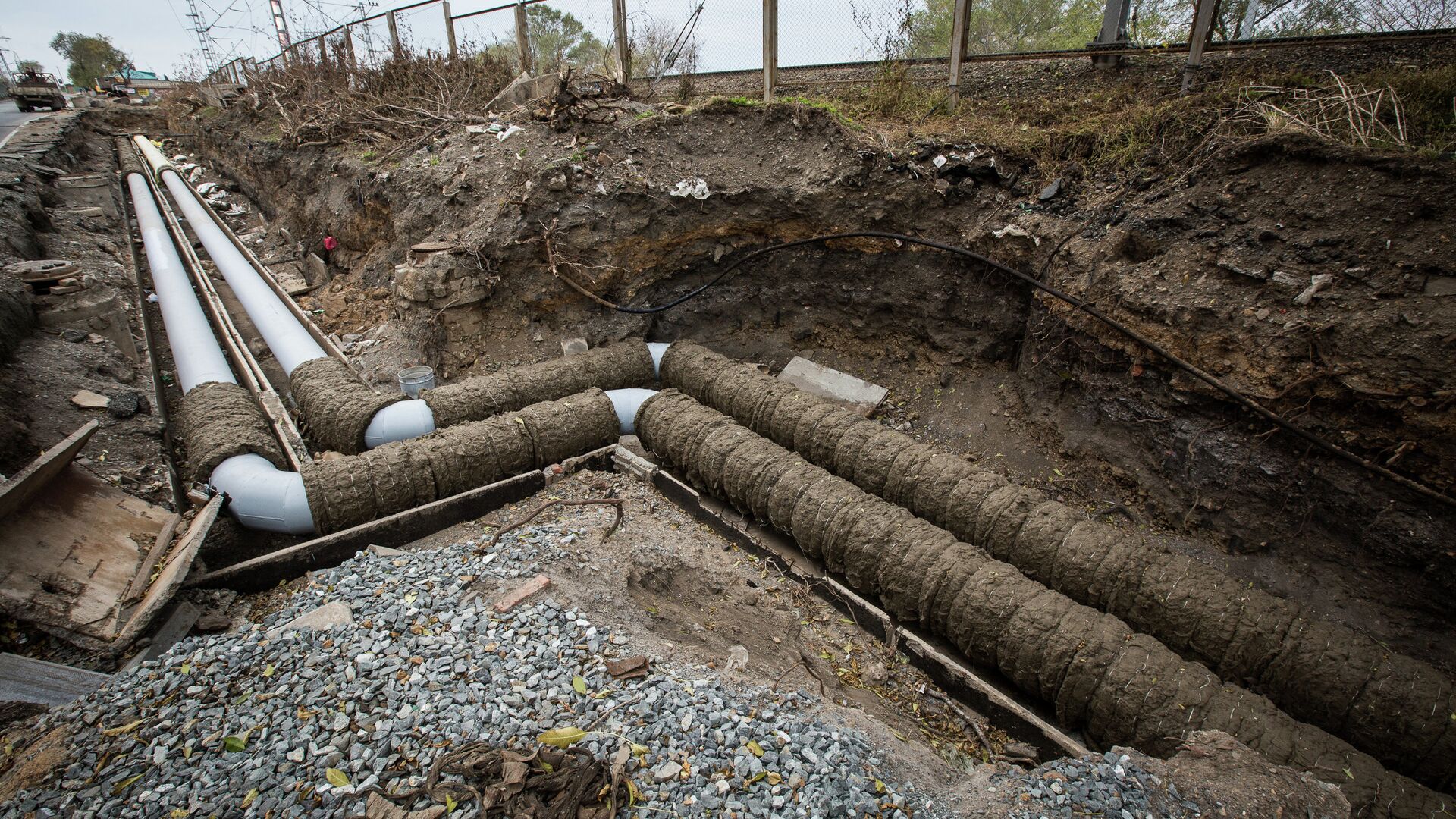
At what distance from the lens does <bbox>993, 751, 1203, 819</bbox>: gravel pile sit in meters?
2.77

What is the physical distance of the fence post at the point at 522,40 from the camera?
1113cm

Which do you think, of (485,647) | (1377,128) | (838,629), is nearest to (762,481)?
(838,629)

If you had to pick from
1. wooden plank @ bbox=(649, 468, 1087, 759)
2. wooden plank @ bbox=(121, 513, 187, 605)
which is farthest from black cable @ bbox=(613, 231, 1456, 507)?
wooden plank @ bbox=(121, 513, 187, 605)

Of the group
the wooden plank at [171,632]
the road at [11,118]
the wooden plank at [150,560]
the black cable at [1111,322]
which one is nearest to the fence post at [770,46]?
the black cable at [1111,322]

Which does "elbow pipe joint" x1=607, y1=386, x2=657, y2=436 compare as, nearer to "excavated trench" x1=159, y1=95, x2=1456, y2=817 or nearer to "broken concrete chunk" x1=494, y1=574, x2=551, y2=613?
"excavated trench" x1=159, y1=95, x2=1456, y2=817

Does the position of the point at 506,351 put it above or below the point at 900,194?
below

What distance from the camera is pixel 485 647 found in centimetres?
354

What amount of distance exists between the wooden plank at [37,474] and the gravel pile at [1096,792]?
5986 mm

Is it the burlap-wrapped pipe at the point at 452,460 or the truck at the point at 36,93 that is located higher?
the truck at the point at 36,93

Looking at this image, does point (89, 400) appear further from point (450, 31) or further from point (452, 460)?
point (450, 31)

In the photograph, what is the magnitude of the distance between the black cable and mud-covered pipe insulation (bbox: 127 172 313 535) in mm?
3881

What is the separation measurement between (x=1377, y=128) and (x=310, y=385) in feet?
32.5

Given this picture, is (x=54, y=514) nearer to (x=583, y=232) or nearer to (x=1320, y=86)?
(x=583, y=232)

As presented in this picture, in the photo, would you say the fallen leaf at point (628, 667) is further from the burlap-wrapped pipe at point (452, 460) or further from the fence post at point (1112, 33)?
the fence post at point (1112, 33)
